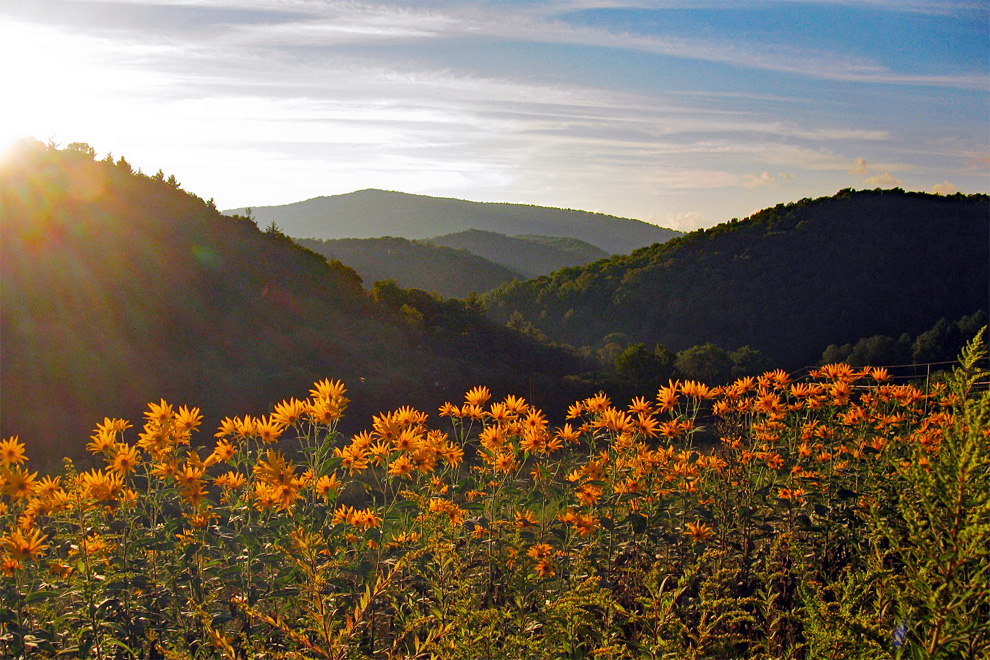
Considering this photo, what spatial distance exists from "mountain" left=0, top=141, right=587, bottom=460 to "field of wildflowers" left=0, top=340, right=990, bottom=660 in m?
7.77

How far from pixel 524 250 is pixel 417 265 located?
29140 millimetres

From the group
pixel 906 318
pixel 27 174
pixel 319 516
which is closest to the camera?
pixel 319 516

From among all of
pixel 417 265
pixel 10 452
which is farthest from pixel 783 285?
pixel 10 452

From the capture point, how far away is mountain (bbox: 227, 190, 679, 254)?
10294 cm

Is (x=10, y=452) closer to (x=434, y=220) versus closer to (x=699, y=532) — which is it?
(x=699, y=532)

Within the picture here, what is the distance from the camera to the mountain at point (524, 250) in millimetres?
85062

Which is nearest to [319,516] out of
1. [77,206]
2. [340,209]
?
[77,206]

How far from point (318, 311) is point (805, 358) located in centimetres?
2671

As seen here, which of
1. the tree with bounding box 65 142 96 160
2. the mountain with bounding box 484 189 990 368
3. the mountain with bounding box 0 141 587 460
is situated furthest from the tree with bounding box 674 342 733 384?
the tree with bounding box 65 142 96 160

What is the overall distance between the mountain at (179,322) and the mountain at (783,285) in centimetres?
1563

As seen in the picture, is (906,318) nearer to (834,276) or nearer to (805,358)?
(834,276)

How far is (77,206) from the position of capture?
17266 mm

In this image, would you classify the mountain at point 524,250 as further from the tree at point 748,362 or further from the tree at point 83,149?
the tree at point 83,149

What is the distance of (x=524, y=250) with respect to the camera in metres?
89.2
